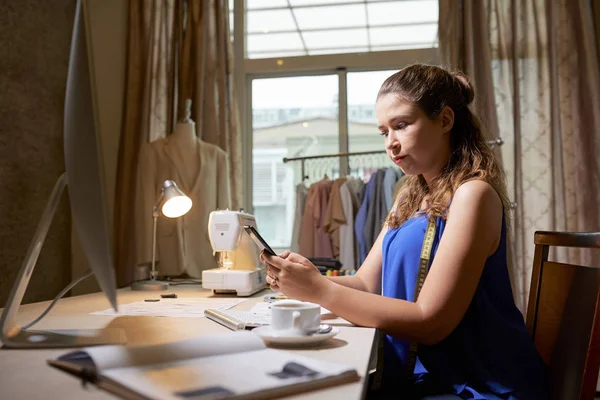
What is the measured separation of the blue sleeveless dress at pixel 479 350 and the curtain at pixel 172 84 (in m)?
2.50

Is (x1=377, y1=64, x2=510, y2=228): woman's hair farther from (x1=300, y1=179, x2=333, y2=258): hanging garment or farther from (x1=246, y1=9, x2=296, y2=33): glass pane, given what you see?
(x1=246, y1=9, x2=296, y2=33): glass pane

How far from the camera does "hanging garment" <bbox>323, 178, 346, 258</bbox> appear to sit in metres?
3.44

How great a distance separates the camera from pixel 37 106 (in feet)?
9.37

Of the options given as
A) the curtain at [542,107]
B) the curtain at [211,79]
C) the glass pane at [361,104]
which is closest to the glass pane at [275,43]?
the curtain at [211,79]

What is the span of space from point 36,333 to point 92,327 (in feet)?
0.54

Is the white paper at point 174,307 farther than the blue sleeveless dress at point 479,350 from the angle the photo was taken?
Yes

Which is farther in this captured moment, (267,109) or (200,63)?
(267,109)

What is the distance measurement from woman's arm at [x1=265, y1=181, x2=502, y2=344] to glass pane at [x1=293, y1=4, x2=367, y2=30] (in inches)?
127

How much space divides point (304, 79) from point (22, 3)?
2000 mm

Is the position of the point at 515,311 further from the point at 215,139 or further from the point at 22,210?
the point at 215,139

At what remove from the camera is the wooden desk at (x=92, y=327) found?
66cm

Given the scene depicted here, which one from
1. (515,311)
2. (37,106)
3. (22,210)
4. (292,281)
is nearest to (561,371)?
(515,311)

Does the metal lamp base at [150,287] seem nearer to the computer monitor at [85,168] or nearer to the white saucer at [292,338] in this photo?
the white saucer at [292,338]

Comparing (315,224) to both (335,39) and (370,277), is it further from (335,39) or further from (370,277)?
(370,277)
